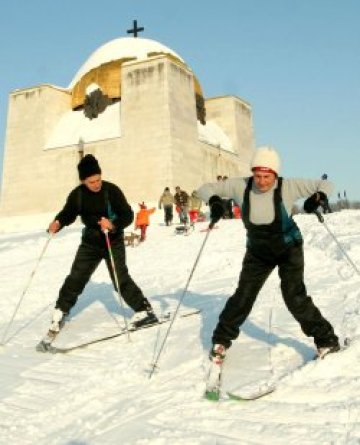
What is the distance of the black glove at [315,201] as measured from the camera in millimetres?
4008

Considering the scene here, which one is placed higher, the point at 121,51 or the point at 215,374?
the point at 121,51

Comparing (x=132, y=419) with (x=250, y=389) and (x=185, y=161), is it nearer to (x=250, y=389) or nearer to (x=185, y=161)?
(x=250, y=389)

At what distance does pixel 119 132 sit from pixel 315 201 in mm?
30644

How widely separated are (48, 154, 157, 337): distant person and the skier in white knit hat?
181 centimetres

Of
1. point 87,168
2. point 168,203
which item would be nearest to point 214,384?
point 87,168

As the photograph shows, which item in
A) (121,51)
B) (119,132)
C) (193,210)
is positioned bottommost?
(193,210)

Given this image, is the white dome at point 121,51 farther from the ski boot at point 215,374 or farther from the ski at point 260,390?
the ski at point 260,390

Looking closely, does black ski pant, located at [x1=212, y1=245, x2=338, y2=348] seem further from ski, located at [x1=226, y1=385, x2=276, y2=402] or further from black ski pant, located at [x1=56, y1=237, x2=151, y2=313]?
black ski pant, located at [x1=56, y1=237, x2=151, y2=313]

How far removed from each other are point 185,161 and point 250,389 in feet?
97.9

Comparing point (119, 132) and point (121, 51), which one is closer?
point (119, 132)

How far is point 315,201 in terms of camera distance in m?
4.04

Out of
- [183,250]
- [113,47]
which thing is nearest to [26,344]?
[183,250]

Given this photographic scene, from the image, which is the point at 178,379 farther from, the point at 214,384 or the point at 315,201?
the point at 315,201

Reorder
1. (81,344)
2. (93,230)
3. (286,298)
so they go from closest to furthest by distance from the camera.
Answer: (286,298)
(81,344)
(93,230)
